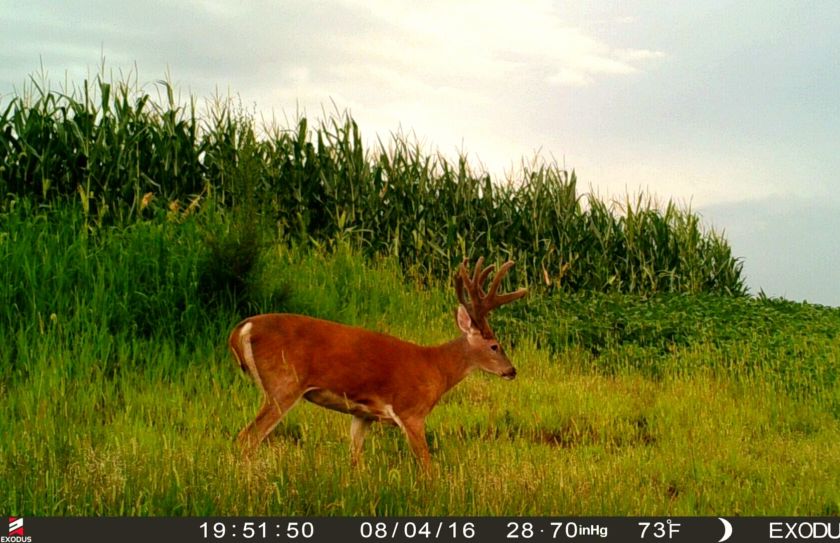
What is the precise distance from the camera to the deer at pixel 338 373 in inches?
232

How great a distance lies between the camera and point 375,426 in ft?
26.2

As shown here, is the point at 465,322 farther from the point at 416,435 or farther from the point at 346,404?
the point at 346,404

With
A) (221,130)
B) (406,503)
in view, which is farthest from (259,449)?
(221,130)

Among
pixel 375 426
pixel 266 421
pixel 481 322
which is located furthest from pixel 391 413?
pixel 375 426

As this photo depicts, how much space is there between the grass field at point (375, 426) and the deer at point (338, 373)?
285mm

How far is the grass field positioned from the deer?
0.29 m

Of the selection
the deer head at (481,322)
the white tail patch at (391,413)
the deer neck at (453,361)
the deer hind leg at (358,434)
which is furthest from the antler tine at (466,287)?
the deer hind leg at (358,434)

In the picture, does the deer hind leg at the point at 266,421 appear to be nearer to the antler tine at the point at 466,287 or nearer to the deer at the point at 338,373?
the deer at the point at 338,373

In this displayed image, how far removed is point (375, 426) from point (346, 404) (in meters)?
2.03

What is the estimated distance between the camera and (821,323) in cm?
1652

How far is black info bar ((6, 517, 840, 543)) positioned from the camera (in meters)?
4.39

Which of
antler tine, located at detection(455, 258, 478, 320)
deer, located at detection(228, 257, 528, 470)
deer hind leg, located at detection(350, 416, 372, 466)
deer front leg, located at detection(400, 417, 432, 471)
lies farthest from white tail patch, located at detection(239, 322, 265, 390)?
antler tine, located at detection(455, 258, 478, 320)

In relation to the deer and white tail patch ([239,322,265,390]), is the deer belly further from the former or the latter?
white tail patch ([239,322,265,390])

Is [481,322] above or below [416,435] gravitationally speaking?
above
